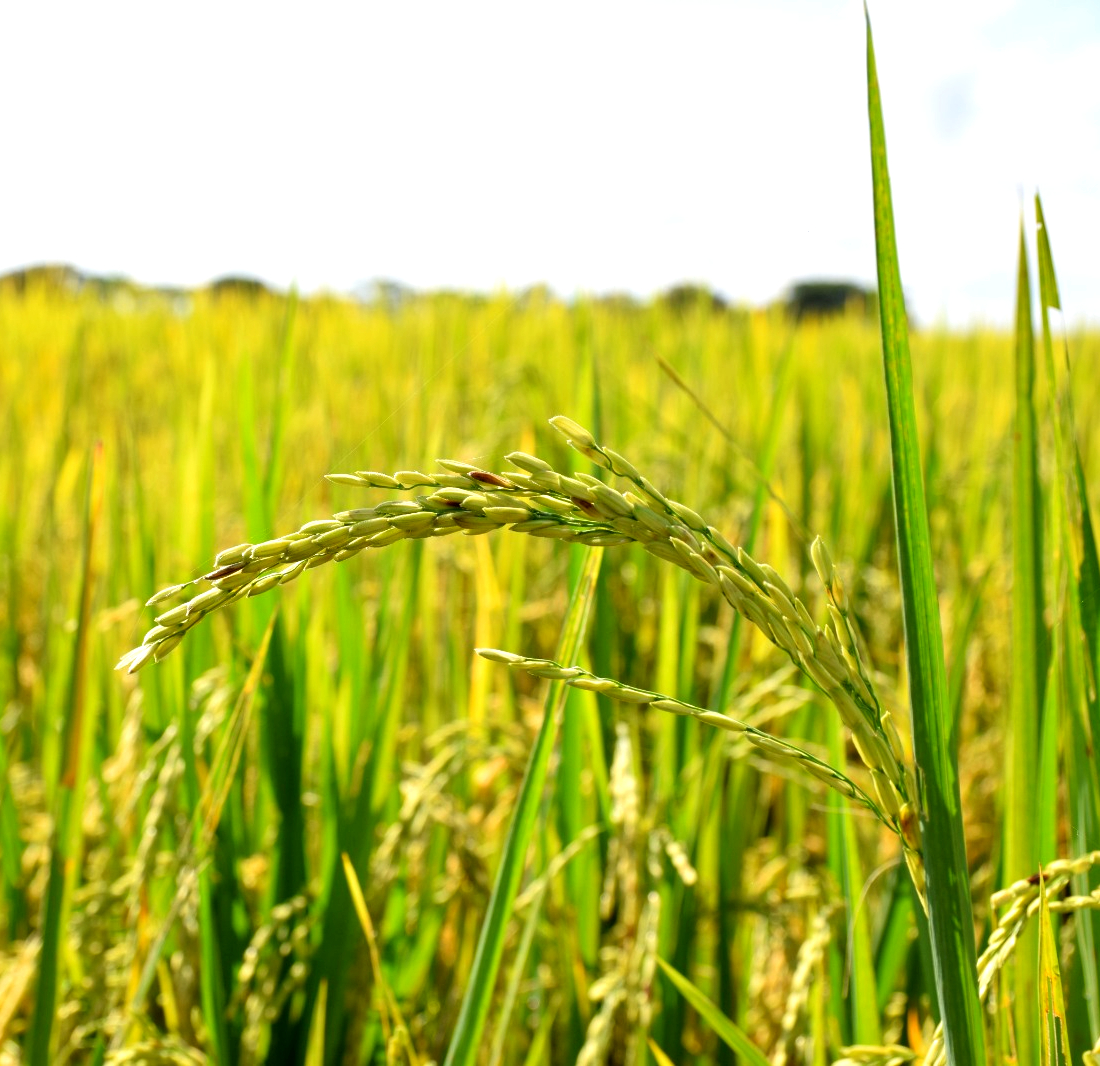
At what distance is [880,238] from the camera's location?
44cm

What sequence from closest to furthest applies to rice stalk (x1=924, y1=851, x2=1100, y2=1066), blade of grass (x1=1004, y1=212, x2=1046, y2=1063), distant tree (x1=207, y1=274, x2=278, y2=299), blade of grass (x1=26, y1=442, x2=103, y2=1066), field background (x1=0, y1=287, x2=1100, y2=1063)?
1. rice stalk (x1=924, y1=851, x2=1100, y2=1066)
2. blade of grass (x1=1004, y1=212, x2=1046, y2=1063)
3. blade of grass (x1=26, y1=442, x2=103, y2=1066)
4. field background (x1=0, y1=287, x2=1100, y2=1063)
5. distant tree (x1=207, y1=274, x2=278, y2=299)

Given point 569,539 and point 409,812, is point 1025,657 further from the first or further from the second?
point 409,812

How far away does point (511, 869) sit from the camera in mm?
643

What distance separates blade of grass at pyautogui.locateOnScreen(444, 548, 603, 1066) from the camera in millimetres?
605

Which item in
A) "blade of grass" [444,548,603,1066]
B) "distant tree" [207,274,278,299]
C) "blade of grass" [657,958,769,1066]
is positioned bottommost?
"blade of grass" [657,958,769,1066]

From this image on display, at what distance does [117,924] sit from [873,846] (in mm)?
864

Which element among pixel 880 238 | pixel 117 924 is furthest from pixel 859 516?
pixel 880 238

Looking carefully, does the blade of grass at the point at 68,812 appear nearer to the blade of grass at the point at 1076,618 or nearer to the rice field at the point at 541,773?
the rice field at the point at 541,773

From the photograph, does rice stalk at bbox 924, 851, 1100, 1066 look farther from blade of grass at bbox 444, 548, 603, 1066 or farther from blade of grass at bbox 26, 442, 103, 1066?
blade of grass at bbox 26, 442, 103, 1066

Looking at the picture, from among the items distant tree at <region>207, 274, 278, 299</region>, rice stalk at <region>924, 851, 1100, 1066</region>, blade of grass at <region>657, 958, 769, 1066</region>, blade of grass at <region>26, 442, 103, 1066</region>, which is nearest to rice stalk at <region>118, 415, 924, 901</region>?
rice stalk at <region>924, 851, 1100, 1066</region>

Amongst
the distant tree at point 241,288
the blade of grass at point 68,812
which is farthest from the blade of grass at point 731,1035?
the distant tree at point 241,288

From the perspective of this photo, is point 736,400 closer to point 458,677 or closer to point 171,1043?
point 458,677

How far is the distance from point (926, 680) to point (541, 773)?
34cm

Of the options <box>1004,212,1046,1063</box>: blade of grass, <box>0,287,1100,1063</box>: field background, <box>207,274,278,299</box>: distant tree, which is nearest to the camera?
<box>1004,212,1046,1063</box>: blade of grass
